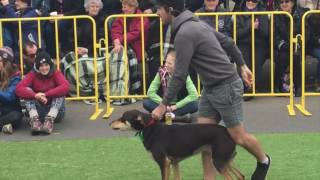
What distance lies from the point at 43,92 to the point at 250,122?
2.78 m

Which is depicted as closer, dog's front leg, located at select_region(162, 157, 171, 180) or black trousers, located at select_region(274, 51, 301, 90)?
dog's front leg, located at select_region(162, 157, 171, 180)

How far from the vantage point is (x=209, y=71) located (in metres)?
6.20

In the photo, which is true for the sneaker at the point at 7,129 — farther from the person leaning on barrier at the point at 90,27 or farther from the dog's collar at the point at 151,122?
the dog's collar at the point at 151,122

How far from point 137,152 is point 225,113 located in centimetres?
198

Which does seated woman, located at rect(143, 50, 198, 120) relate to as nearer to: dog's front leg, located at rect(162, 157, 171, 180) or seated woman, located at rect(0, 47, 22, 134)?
seated woman, located at rect(0, 47, 22, 134)

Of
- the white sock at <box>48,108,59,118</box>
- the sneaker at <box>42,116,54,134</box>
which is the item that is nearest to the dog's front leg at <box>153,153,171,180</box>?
the sneaker at <box>42,116,54,134</box>

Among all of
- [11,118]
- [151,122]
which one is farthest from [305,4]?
[151,122]

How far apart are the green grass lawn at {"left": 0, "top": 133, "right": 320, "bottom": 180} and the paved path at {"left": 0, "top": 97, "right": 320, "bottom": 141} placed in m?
0.32

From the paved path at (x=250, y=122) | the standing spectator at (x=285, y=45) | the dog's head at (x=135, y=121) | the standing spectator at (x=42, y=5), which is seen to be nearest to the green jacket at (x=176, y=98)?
the paved path at (x=250, y=122)

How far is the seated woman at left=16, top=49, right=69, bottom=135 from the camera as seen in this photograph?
361 inches

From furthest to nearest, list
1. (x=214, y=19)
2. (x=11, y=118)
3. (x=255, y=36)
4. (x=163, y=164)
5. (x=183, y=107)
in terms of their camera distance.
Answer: (x=255, y=36), (x=214, y=19), (x=11, y=118), (x=183, y=107), (x=163, y=164)

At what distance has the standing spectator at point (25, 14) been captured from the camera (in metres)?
10.9

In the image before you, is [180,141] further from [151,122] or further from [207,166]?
[207,166]

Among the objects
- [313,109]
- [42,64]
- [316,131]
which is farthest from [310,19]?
[42,64]
